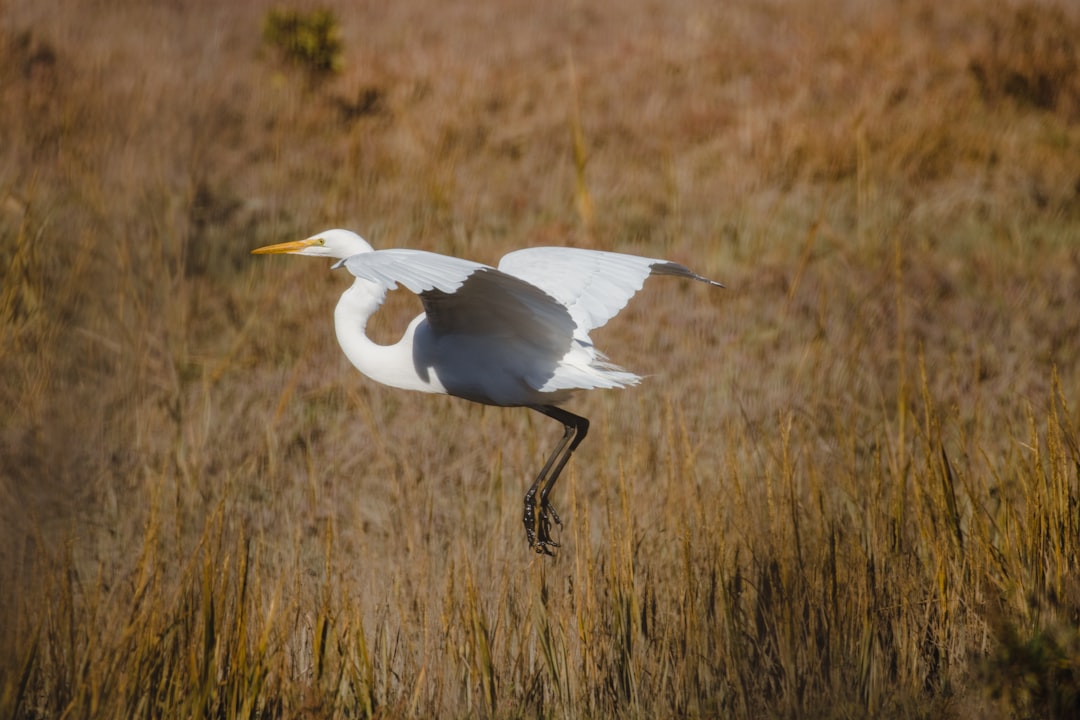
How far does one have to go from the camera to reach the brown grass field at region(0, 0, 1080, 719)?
2.05 metres

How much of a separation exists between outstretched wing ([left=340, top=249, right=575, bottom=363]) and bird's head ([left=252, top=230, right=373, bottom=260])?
19 centimetres

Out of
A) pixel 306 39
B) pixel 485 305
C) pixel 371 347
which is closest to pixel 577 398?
pixel 371 347

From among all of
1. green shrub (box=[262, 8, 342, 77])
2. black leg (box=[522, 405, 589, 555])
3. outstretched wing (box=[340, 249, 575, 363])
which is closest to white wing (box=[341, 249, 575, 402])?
outstretched wing (box=[340, 249, 575, 363])

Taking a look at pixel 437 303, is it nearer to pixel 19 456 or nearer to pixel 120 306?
pixel 19 456

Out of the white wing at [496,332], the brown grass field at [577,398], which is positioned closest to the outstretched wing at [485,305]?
the white wing at [496,332]

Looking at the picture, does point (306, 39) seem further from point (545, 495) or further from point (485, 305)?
point (545, 495)

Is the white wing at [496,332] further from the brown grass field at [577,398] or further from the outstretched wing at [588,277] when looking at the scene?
the brown grass field at [577,398]

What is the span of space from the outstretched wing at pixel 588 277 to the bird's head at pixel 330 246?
0.32 meters

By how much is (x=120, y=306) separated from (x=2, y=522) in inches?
75.5

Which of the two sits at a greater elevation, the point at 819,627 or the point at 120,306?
the point at 120,306

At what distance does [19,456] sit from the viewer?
2.08 metres

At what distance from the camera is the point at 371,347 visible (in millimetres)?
2400

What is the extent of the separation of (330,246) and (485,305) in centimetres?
35

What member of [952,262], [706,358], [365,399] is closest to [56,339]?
[365,399]
